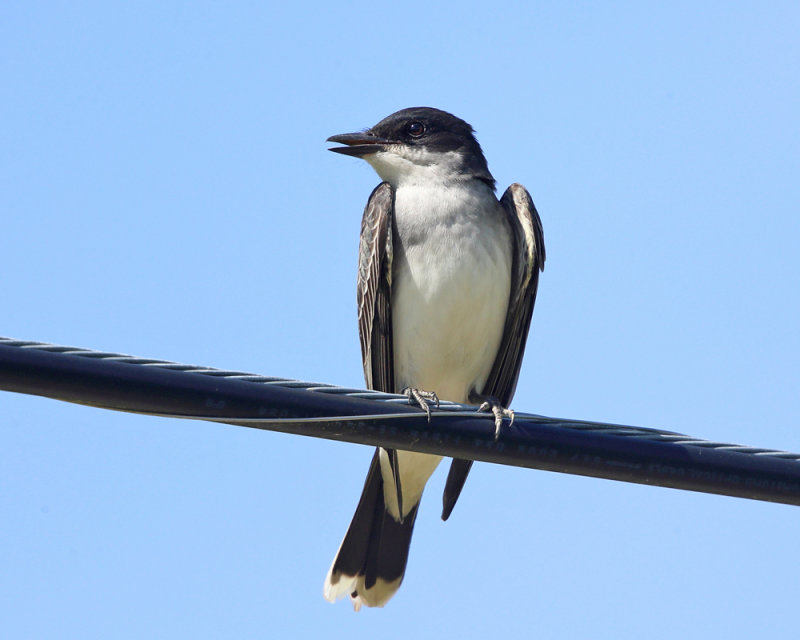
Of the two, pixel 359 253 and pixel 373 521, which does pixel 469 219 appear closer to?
pixel 359 253

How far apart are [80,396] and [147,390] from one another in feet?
0.67

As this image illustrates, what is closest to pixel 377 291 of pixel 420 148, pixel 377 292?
pixel 377 292

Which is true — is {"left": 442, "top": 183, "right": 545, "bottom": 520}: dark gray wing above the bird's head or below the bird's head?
below

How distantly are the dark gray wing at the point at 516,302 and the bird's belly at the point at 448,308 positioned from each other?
81 millimetres

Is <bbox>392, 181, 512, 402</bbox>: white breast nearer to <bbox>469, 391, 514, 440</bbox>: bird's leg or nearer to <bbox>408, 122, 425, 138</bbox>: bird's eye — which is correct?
<bbox>469, 391, 514, 440</bbox>: bird's leg

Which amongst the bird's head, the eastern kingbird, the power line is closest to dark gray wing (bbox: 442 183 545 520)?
the eastern kingbird

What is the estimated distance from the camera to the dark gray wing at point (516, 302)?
6.96m

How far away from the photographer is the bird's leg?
12.7ft

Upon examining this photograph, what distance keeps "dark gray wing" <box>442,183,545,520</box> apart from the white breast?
68 mm

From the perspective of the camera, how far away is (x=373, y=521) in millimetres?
7102

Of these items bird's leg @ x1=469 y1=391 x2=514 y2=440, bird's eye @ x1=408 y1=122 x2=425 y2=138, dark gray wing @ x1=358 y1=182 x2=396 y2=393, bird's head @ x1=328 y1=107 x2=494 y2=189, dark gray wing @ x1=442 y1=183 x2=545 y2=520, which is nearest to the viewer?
bird's leg @ x1=469 y1=391 x2=514 y2=440

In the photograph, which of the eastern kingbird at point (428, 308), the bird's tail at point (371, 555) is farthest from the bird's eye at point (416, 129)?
the bird's tail at point (371, 555)

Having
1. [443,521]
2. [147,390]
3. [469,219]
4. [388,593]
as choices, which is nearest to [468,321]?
[469,219]

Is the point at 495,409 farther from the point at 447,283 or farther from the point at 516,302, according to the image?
the point at 516,302
